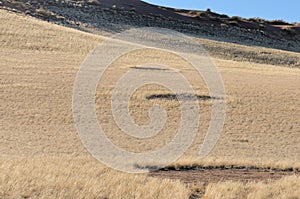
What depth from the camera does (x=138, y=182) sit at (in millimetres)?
10711

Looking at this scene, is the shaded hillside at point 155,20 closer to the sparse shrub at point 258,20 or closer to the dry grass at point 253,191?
the sparse shrub at point 258,20

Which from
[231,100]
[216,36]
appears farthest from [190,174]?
[216,36]

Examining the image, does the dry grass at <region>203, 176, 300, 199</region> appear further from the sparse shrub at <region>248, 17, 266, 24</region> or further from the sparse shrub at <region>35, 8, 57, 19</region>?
the sparse shrub at <region>248, 17, 266, 24</region>

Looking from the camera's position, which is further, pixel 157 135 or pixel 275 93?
pixel 275 93

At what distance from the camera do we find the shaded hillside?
66938mm

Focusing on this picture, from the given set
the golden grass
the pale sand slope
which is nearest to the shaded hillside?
the pale sand slope

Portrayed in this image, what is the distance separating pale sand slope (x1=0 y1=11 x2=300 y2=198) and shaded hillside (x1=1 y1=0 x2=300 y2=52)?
24780mm

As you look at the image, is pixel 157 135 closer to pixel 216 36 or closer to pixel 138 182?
pixel 138 182

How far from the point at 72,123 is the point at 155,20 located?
57.5 meters

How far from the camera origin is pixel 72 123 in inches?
877

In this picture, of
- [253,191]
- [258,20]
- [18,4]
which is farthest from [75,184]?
[258,20]

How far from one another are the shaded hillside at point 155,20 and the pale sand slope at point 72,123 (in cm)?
2478

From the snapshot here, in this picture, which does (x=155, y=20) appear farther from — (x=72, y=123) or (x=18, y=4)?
(x=72, y=123)

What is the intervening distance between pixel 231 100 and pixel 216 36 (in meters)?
48.3
